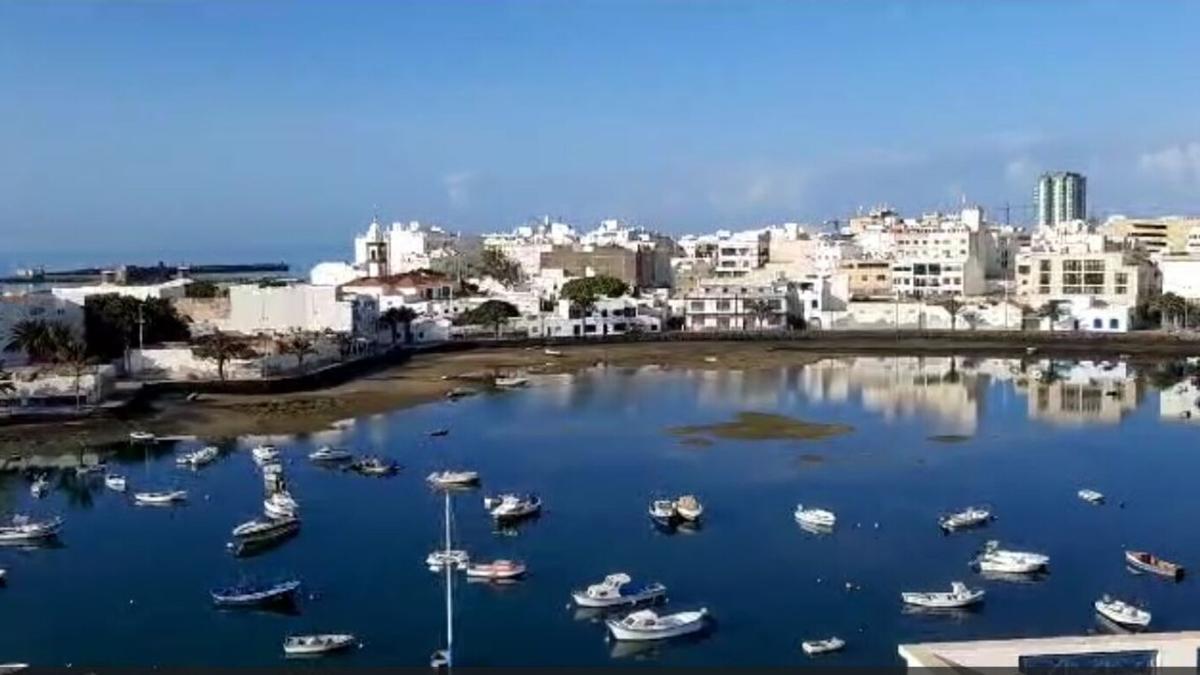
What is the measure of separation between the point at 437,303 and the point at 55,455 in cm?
3180

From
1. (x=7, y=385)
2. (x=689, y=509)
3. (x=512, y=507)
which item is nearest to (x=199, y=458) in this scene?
(x=7, y=385)

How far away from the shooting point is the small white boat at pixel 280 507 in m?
21.2

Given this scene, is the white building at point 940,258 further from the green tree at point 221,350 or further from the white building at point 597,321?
the green tree at point 221,350

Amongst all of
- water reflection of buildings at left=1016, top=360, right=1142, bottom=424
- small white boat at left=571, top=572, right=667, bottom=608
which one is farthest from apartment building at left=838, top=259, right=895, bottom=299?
small white boat at left=571, top=572, right=667, bottom=608

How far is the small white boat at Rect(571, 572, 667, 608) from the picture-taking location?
1627 centimetres

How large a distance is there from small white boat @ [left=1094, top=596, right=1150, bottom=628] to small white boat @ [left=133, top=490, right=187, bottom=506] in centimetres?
Answer: 1572

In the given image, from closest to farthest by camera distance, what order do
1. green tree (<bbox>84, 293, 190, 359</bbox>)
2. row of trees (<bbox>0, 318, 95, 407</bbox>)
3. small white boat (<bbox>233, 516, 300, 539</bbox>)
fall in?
small white boat (<bbox>233, 516, 300, 539</bbox>), row of trees (<bbox>0, 318, 95, 407</bbox>), green tree (<bbox>84, 293, 190, 359</bbox>)

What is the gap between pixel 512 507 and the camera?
2158 centimetres

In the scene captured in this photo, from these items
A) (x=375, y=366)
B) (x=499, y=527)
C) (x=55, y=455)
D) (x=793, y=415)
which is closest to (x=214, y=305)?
(x=375, y=366)

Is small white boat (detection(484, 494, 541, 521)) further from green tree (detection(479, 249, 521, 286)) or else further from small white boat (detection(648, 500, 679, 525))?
green tree (detection(479, 249, 521, 286))

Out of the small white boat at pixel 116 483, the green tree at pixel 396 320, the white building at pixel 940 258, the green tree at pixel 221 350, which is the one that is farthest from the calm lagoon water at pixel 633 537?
the white building at pixel 940 258

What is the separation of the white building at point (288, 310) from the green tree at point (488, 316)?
734 cm

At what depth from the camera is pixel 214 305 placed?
168ft

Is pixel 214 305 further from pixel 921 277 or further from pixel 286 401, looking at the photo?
pixel 921 277
